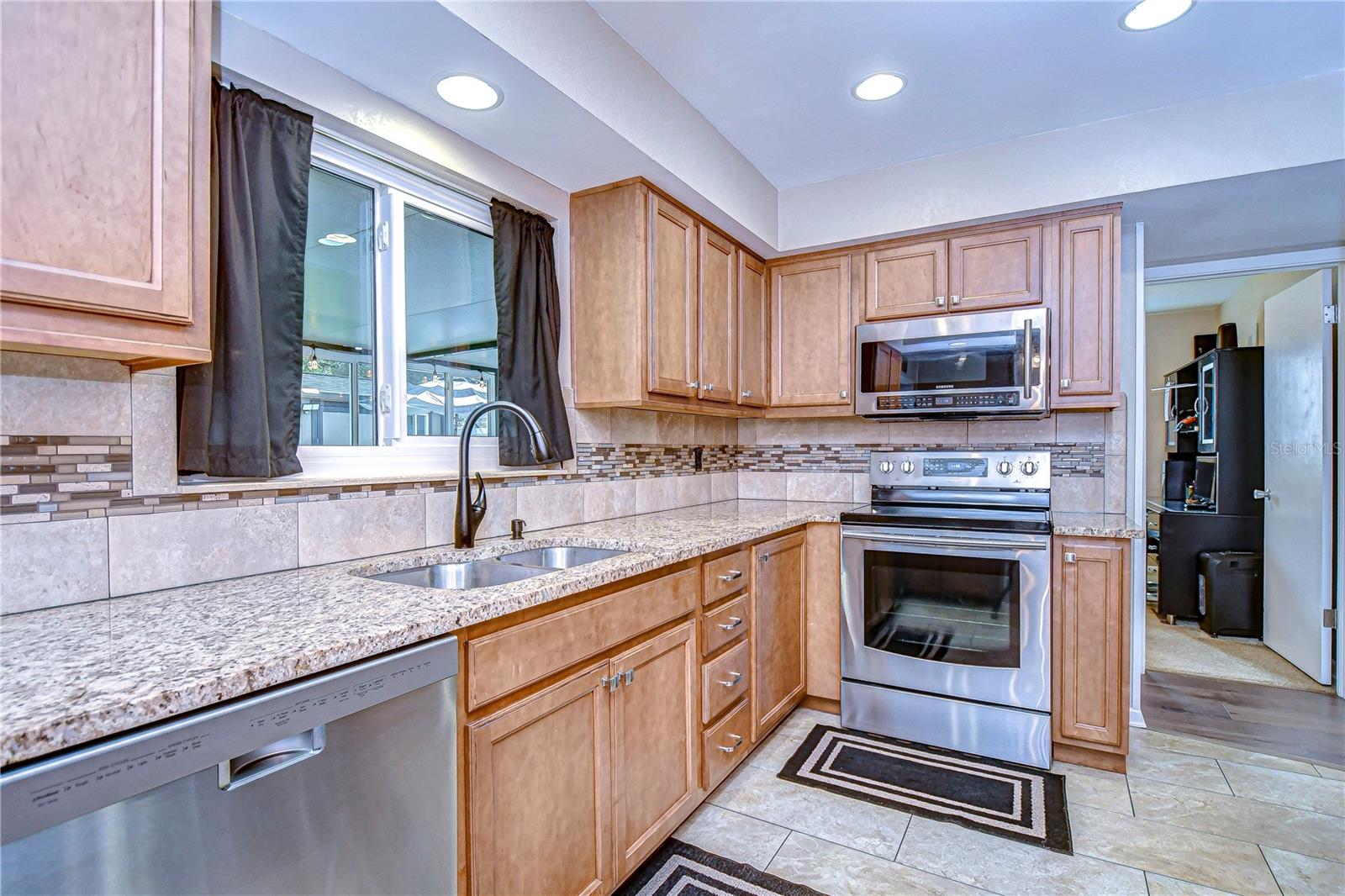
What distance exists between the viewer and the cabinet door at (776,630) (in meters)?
2.49

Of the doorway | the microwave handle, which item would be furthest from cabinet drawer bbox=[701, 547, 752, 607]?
the doorway

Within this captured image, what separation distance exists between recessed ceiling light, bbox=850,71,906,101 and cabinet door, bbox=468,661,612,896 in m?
2.18

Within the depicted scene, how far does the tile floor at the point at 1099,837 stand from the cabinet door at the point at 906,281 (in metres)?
2.02

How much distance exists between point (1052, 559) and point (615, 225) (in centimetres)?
212

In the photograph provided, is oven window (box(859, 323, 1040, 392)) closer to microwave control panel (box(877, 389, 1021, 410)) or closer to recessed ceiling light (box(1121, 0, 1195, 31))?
microwave control panel (box(877, 389, 1021, 410))

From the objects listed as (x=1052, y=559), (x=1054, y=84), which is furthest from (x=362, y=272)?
(x=1052, y=559)

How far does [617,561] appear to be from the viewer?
5.57 feet

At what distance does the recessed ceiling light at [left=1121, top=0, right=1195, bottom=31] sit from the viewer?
1.91 meters

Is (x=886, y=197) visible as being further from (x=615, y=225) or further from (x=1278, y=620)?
(x=1278, y=620)

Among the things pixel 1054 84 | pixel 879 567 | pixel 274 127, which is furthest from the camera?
pixel 879 567

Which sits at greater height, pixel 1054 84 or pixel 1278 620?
pixel 1054 84

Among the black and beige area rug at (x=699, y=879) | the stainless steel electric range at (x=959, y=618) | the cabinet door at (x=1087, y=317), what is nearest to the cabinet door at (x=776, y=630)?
the stainless steel electric range at (x=959, y=618)

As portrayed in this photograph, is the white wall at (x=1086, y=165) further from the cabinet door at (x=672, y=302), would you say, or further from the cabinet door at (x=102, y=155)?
the cabinet door at (x=102, y=155)

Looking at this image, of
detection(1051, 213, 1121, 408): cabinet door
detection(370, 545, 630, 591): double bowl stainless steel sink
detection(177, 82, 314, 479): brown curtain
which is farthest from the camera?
detection(1051, 213, 1121, 408): cabinet door
